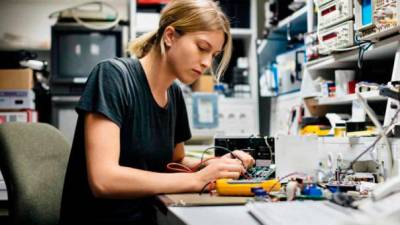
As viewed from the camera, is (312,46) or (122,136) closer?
(122,136)

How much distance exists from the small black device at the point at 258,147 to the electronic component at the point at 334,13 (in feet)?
1.92

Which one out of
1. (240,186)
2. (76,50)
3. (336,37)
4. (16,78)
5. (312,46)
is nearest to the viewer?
(240,186)

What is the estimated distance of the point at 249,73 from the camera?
351 centimetres

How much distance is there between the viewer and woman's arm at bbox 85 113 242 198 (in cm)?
115

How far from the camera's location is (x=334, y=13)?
189 cm

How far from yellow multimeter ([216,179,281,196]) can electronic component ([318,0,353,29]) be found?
915 mm

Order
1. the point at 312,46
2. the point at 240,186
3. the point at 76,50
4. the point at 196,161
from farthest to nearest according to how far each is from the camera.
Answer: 1. the point at 76,50
2. the point at 312,46
3. the point at 196,161
4. the point at 240,186

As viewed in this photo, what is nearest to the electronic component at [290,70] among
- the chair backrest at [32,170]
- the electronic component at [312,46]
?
the electronic component at [312,46]

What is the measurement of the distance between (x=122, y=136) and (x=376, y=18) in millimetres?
908

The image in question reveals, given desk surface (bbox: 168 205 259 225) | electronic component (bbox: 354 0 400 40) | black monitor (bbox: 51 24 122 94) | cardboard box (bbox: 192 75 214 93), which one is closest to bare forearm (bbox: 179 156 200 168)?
desk surface (bbox: 168 205 259 225)

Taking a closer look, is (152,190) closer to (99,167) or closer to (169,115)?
(99,167)

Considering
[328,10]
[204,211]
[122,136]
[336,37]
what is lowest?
[204,211]

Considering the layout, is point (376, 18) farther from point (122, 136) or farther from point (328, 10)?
point (122, 136)

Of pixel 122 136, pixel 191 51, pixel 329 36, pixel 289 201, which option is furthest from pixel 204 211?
pixel 329 36
